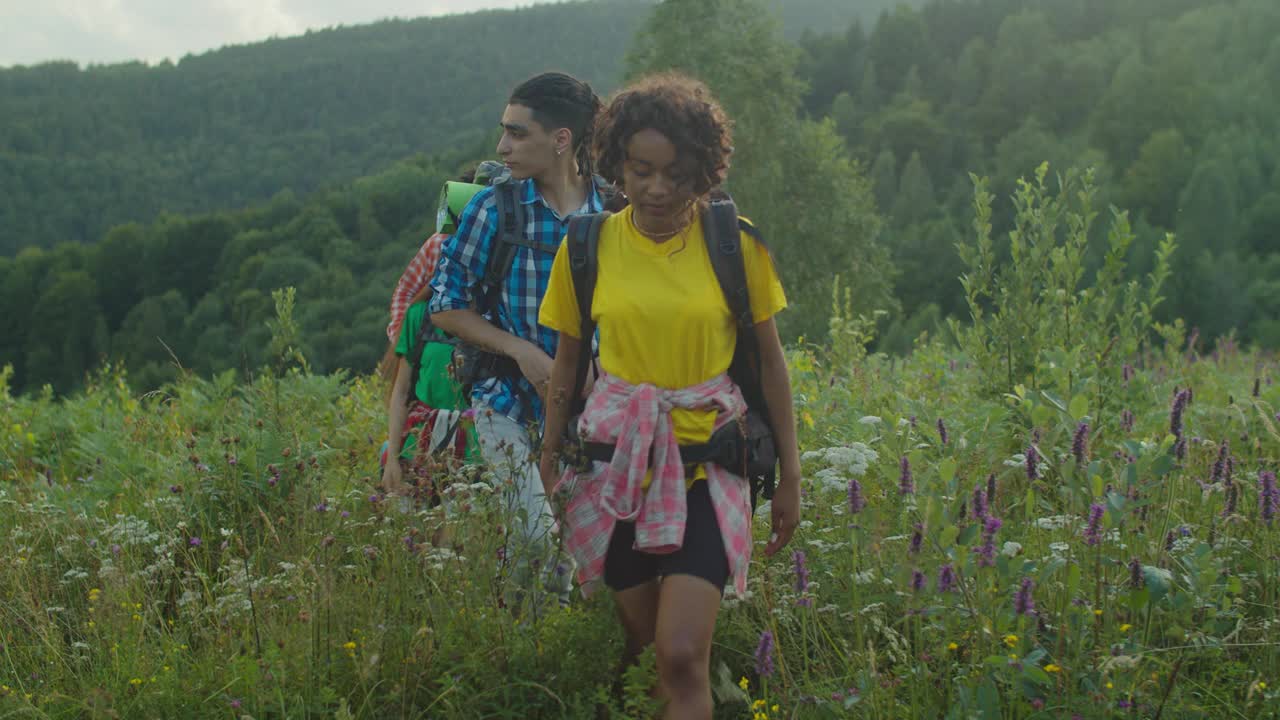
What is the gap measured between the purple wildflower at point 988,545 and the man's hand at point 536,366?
58.9 inches

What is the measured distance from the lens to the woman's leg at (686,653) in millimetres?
2736

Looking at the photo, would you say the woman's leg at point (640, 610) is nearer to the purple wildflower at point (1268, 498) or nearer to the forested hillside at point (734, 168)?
the purple wildflower at point (1268, 498)

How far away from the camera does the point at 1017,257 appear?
16.4 feet

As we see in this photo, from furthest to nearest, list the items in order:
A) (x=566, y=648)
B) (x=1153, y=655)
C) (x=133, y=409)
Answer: (x=133, y=409), (x=566, y=648), (x=1153, y=655)

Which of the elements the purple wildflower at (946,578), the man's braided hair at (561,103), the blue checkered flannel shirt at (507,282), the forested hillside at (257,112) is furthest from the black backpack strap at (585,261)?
the forested hillside at (257,112)

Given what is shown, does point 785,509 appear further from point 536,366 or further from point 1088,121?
point 1088,121

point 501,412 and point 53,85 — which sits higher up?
point 53,85

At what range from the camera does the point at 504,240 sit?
3.84 meters

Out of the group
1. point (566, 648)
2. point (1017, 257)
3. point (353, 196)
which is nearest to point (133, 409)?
point (566, 648)

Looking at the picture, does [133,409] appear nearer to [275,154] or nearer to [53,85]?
[275,154]

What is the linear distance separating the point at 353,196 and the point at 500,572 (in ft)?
225

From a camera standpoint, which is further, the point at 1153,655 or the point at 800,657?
the point at 800,657

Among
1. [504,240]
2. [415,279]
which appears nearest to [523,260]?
[504,240]

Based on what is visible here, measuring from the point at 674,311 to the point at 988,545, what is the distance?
1035mm
